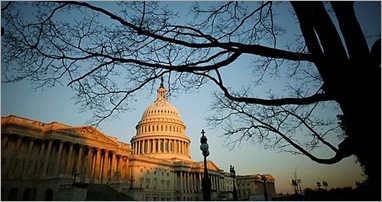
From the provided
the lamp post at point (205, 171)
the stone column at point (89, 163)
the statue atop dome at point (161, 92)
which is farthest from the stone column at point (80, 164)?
the statue atop dome at point (161, 92)

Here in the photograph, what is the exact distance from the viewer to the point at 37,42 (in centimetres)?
496

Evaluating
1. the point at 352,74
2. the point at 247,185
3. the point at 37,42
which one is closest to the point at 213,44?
the point at 352,74

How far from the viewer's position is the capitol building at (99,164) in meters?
20.1

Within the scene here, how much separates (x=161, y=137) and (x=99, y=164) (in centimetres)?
2156

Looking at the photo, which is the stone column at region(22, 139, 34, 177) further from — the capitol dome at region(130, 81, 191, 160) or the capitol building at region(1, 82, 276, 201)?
the capitol dome at region(130, 81, 191, 160)

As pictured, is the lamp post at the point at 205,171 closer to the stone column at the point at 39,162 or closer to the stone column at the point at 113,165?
the stone column at the point at 39,162

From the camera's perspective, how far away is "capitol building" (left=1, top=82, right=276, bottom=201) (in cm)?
2009

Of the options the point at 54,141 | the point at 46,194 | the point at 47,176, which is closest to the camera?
the point at 46,194

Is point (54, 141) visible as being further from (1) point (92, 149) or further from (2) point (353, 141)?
(2) point (353, 141)

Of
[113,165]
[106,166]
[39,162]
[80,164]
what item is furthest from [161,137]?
[39,162]

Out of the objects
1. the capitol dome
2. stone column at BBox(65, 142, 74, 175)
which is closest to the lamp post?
stone column at BBox(65, 142, 74, 175)

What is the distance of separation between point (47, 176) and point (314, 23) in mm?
29107

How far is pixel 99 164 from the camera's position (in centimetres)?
3381

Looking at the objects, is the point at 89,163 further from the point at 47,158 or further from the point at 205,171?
the point at 205,171
